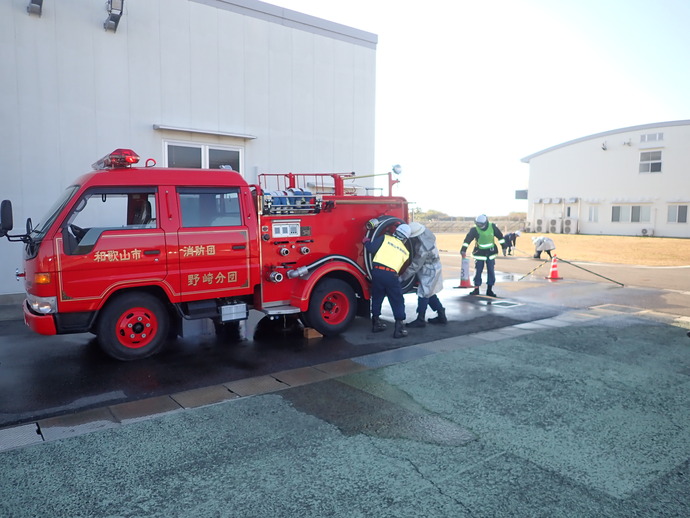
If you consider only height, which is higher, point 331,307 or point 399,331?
point 331,307

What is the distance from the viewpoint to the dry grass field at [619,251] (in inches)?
771

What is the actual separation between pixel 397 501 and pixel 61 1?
1011cm

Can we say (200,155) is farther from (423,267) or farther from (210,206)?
(423,267)

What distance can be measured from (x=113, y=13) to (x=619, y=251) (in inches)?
878

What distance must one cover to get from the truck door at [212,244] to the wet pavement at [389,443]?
56.8 inches

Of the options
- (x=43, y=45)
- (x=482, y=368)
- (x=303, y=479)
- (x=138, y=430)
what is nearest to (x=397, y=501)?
(x=303, y=479)

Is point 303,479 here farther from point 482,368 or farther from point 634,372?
point 634,372

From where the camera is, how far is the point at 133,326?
20.3 ft

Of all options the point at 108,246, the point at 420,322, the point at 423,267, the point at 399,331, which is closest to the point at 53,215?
the point at 108,246

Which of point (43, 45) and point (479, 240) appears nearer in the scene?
point (43, 45)

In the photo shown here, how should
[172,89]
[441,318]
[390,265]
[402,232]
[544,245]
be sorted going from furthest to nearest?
[544,245] < [172,89] < [441,318] < [402,232] < [390,265]

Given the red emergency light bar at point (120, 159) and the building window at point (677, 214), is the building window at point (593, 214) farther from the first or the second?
the red emergency light bar at point (120, 159)

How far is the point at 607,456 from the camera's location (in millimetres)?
3773

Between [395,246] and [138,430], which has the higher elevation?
[395,246]
